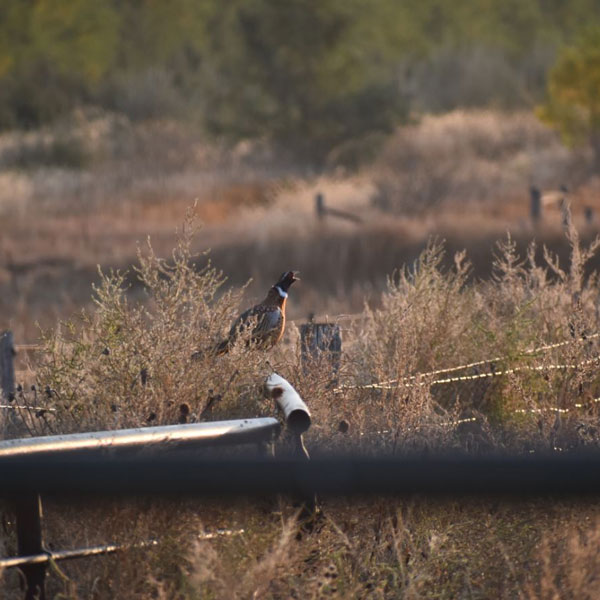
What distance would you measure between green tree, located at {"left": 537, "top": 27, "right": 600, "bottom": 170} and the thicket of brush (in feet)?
62.2

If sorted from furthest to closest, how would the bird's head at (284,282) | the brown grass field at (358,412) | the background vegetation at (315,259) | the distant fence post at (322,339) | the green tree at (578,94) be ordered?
the green tree at (578,94), the bird's head at (284,282), the distant fence post at (322,339), the background vegetation at (315,259), the brown grass field at (358,412)

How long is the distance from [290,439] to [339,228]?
15729 millimetres

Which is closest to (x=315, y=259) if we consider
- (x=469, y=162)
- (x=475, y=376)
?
(x=475, y=376)

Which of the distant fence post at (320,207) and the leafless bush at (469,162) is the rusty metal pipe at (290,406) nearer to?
the distant fence post at (320,207)

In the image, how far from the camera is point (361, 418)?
485cm

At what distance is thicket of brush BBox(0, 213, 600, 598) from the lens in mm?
3189

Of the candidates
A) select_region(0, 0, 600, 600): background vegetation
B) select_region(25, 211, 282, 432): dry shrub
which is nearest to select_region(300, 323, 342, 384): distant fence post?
select_region(0, 0, 600, 600): background vegetation

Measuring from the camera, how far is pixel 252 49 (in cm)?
3553

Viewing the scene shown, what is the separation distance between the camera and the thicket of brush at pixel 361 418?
3.19 meters

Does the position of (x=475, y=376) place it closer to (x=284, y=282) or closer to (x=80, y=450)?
(x=284, y=282)

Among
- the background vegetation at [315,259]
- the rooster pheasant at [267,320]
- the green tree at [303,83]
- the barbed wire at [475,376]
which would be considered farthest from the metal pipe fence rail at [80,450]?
the green tree at [303,83]

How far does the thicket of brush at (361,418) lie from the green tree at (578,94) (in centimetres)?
1895

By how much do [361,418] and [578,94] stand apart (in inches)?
868

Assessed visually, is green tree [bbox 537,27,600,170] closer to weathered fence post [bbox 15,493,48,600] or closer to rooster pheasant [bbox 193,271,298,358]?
rooster pheasant [bbox 193,271,298,358]
